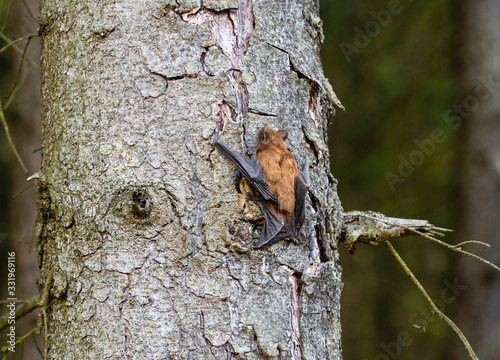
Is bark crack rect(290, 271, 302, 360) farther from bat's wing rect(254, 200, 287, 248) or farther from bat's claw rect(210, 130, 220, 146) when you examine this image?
bat's claw rect(210, 130, 220, 146)

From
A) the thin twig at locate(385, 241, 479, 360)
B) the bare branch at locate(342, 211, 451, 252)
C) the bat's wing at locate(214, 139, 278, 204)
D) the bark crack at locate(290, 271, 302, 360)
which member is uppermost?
the bat's wing at locate(214, 139, 278, 204)

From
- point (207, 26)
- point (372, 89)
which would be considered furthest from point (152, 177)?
point (372, 89)

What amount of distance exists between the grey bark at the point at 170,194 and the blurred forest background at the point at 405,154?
331 cm

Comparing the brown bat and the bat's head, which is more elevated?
the bat's head

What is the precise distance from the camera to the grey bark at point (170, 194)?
1325 millimetres

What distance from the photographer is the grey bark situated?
4.35 feet

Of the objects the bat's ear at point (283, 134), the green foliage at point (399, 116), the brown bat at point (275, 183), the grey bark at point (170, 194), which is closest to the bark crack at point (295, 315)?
the grey bark at point (170, 194)

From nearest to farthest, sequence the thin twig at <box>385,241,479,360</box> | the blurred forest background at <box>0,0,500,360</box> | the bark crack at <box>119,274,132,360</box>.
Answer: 1. the bark crack at <box>119,274,132,360</box>
2. the thin twig at <box>385,241,479,360</box>
3. the blurred forest background at <box>0,0,500,360</box>

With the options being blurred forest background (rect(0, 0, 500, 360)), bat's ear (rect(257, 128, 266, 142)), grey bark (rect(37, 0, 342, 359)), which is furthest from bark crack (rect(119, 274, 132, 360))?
blurred forest background (rect(0, 0, 500, 360))

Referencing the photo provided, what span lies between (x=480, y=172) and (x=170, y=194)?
4.01 meters

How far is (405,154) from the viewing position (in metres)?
7.00

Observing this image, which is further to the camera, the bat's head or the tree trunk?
the tree trunk

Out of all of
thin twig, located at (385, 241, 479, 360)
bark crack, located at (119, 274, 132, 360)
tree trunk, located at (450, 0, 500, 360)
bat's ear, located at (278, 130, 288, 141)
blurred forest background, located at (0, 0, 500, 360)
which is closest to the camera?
bark crack, located at (119, 274, 132, 360)

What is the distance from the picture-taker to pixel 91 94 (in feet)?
4.66
